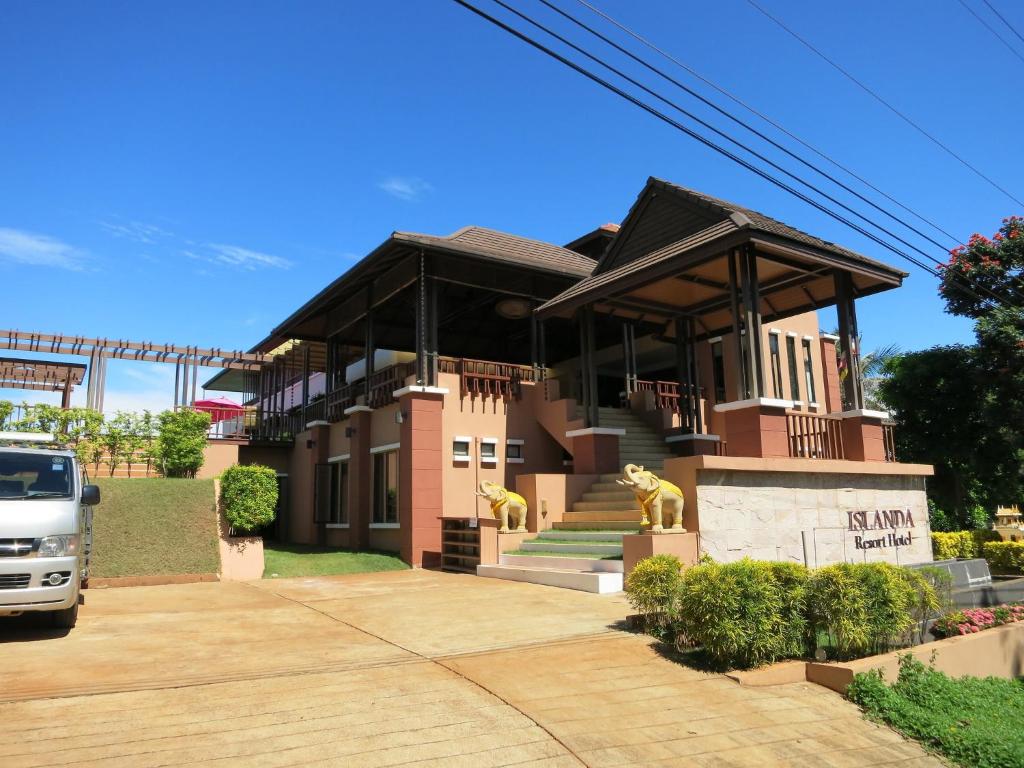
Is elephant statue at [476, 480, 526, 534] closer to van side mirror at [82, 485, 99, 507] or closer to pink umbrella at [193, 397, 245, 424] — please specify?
van side mirror at [82, 485, 99, 507]

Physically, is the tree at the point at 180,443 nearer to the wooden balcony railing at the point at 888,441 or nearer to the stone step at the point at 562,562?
the stone step at the point at 562,562

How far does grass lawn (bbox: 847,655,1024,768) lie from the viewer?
522cm

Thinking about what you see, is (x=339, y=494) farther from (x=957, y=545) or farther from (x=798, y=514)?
(x=957, y=545)

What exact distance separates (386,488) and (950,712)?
13016mm

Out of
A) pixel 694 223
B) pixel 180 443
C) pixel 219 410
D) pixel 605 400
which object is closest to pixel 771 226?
pixel 694 223

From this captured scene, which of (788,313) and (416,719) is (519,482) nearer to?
(788,313)

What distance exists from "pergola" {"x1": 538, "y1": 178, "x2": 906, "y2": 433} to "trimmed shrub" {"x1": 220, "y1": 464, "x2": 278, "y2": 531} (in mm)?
A: 6545

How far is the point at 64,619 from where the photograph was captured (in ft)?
25.6

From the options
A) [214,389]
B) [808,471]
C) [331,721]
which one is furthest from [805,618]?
[214,389]

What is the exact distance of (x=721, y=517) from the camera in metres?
10.4

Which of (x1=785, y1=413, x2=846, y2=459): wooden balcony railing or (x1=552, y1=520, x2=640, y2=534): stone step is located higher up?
(x1=785, y1=413, x2=846, y2=459): wooden balcony railing

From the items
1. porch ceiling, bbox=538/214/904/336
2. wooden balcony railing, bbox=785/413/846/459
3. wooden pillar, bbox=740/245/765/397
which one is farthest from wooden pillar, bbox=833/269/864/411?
wooden pillar, bbox=740/245/765/397

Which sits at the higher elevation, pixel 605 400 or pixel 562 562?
pixel 605 400

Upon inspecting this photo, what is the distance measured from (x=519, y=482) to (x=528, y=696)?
8.40 metres
